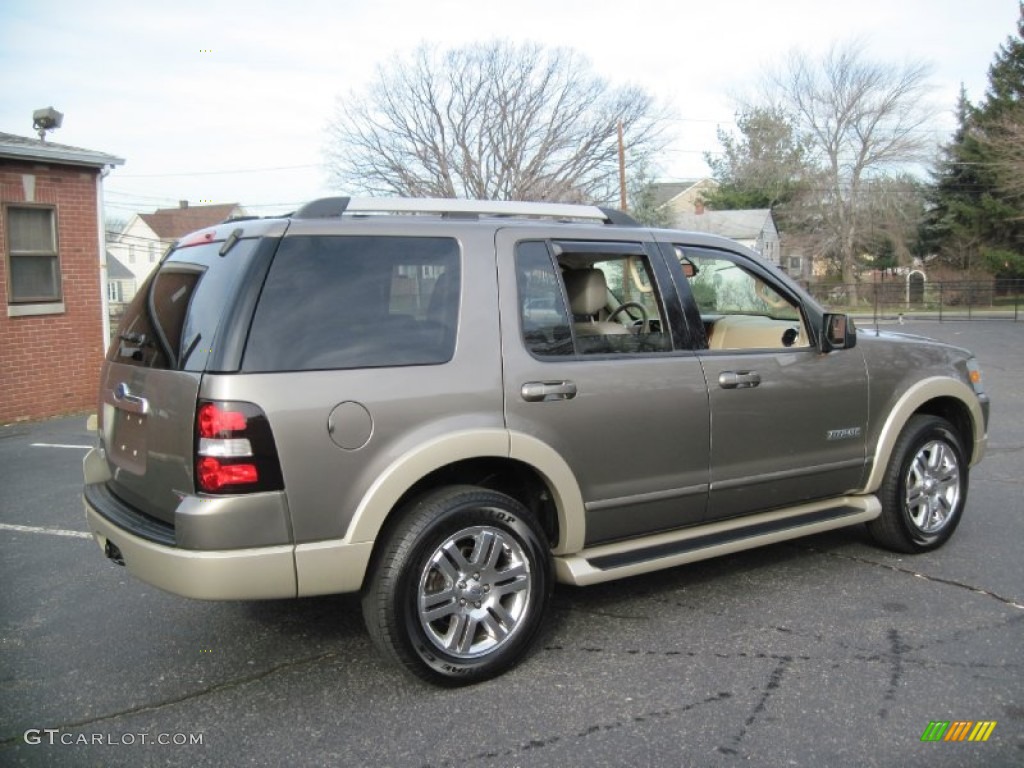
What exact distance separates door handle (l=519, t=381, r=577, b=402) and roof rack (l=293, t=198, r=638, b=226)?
2.72ft

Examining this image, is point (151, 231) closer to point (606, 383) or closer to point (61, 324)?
point (61, 324)

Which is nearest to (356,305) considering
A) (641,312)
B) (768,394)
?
(641,312)

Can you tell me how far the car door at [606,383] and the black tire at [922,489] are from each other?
1.40 meters

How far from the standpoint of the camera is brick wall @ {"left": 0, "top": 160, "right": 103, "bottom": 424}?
11.6m

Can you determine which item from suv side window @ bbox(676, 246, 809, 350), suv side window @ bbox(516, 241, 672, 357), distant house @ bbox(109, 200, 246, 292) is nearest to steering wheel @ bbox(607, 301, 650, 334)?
suv side window @ bbox(516, 241, 672, 357)

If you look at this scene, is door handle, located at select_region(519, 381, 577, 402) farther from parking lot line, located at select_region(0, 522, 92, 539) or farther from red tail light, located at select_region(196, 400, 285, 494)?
parking lot line, located at select_region(0, 522, 92, 539)

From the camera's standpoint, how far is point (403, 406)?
3320 mm

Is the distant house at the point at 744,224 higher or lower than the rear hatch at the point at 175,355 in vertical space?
higher

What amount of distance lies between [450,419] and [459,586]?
65 cm

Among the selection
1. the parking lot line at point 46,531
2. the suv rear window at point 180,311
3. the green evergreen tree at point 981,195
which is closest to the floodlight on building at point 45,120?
the parking lot line at point 46,531

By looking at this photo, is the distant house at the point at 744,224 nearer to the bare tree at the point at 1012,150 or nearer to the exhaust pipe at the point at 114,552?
the bare tree at the point at 1012,150

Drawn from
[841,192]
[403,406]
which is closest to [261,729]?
[403,406]

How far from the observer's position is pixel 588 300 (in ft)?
13.9

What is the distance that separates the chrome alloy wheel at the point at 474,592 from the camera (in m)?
3.39
